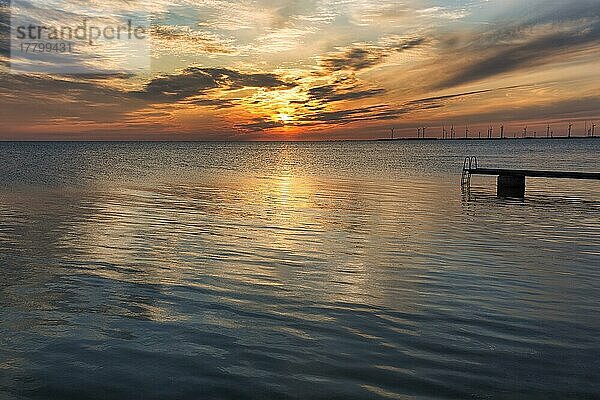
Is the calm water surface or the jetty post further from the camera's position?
the jetty post

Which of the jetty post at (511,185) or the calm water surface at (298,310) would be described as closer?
the calm water surface at (298,310)

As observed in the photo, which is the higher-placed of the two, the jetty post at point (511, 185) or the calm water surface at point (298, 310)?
the jetty post at point (511, 185)

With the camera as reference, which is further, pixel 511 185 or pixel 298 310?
pixel 511 185

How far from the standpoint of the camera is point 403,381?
22.0ft

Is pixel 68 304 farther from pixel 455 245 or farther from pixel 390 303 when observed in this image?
pixel 455 245

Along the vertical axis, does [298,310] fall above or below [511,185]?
below

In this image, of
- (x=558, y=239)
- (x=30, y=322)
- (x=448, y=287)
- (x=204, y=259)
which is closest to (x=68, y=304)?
(x=30, y=322)

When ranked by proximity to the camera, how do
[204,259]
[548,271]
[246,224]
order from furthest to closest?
[246,224]
[204,259]
[548,271]

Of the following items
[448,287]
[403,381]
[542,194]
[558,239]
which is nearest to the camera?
[403,381]

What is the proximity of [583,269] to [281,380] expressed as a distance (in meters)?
10.1

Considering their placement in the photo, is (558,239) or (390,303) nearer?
(390,303)

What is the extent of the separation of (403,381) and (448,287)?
5058 mm

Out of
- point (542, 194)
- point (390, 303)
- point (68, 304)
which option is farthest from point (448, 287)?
point (542, 194)

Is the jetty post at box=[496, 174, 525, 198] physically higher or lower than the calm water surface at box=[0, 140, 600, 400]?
higher
